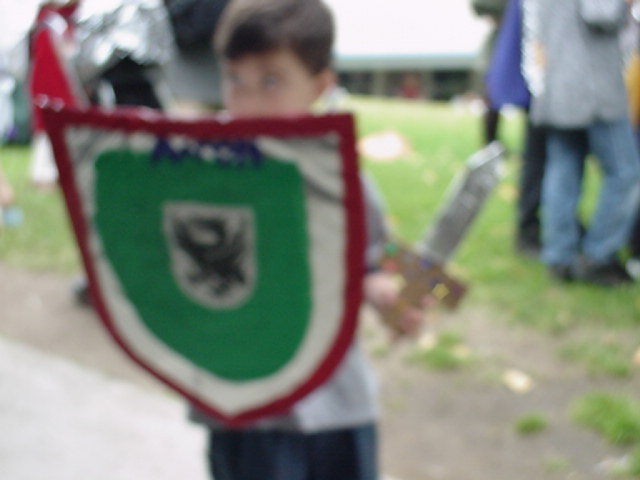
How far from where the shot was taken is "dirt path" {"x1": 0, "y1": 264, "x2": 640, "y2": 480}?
7.16ft

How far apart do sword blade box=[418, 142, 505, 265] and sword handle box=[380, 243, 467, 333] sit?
0.02 m

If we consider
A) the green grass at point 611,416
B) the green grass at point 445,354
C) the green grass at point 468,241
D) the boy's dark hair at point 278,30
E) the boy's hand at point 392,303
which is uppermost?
the boy's dark hair at point 278,30

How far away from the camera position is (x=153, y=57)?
2.87 metres

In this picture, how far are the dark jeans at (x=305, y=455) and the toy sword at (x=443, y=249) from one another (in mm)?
227

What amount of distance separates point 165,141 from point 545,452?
1502 mm

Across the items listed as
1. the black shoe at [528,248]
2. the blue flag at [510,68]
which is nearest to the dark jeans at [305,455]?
the blue flag at [510,68]

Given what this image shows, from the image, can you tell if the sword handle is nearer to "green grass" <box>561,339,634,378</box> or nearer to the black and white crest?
the black and white crest

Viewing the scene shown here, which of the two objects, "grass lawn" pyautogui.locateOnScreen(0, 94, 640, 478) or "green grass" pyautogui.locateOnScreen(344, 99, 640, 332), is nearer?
"grass lawn" pyautogui.locateOnScreen(0, 94, 640, 478)

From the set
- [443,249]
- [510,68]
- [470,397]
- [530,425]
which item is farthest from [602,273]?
[443,249]

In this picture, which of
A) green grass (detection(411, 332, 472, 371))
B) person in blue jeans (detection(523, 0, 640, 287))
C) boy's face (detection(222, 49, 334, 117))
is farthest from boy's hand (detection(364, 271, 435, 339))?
person in blue jeans (detection(523, 0, 640, 287))

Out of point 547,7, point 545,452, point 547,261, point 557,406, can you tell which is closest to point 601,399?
point 557,406

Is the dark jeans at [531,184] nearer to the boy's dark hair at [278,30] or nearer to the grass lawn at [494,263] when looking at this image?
the grass lawn at [494,263]

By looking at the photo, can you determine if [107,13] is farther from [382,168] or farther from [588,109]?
[382,168]

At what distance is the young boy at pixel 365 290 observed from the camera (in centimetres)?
132
